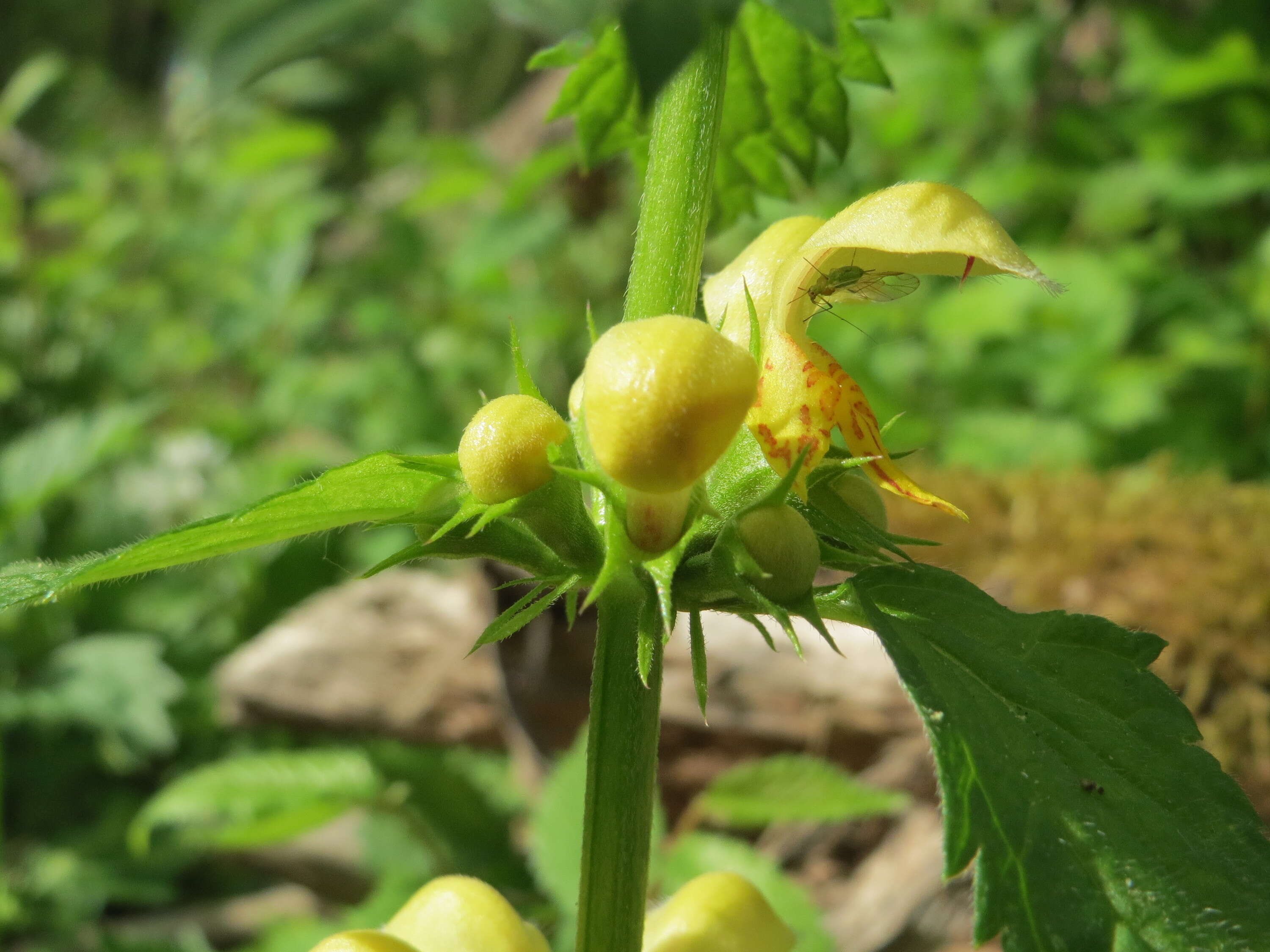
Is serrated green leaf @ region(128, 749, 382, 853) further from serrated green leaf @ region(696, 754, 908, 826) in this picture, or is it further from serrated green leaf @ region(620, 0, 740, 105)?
serrated green leaf @ region(620, 0, 740, 105)


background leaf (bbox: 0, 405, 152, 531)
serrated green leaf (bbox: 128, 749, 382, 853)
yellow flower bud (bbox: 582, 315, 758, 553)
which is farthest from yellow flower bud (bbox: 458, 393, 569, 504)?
background leaf (bbox: 0, 405, 152, 531)

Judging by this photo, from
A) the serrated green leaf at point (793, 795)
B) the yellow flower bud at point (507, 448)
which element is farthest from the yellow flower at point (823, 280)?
the serrated green leaf at point (793, 795)

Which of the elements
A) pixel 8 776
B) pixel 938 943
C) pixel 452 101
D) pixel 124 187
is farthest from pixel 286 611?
pixel 452 101

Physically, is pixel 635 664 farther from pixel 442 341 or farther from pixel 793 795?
pixel 442 341

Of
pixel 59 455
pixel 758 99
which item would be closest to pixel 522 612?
pixel 758 99

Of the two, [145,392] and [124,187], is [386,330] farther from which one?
[124,187]

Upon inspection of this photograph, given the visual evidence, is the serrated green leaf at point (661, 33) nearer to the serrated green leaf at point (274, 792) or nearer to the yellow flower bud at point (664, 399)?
the yellow flower bud at point (664, 399)
